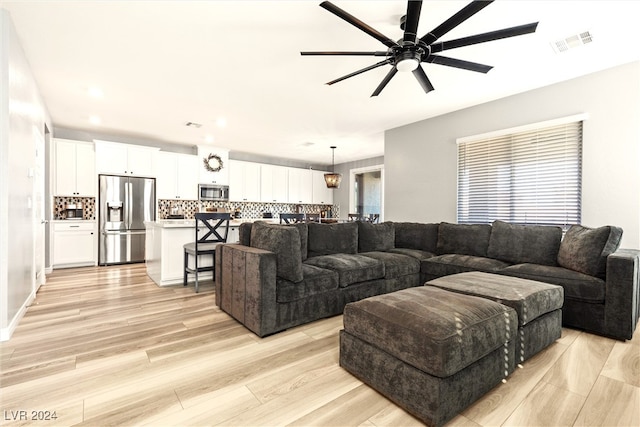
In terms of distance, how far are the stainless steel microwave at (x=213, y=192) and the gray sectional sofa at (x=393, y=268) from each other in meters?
→ 4.07

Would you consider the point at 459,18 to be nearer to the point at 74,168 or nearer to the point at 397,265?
the point at 397,265

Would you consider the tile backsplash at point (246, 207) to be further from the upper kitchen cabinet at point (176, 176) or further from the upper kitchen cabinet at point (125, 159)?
the upper kitchen cabinet at point (125, 159)

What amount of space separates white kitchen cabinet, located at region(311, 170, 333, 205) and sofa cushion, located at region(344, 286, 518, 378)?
6970 mm

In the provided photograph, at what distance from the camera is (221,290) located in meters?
3.00

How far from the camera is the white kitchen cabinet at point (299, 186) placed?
8202 mm

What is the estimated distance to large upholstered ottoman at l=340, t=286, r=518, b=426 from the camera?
4.43 feet

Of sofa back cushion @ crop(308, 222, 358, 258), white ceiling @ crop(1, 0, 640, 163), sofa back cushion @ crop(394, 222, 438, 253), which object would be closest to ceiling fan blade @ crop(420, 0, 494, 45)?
white ceiling @ crop(1, 0, 640, 163)

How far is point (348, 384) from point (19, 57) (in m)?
3.94

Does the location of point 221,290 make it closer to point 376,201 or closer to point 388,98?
point 388,98

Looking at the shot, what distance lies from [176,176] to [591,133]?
6979 millimetres

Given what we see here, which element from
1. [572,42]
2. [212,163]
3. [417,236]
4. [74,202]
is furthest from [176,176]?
[572,42]

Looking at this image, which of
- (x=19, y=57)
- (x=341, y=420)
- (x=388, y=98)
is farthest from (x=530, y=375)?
(x=19, y=57)

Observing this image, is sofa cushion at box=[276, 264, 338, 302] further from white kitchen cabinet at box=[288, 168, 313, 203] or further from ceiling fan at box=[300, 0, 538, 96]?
white kitchen cabinet at box=[288, 168, 313, 203]

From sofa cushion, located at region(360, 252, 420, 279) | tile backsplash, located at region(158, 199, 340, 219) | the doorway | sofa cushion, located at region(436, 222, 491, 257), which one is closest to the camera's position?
sofa cushion, located at region(360, 252, 420, 279)
